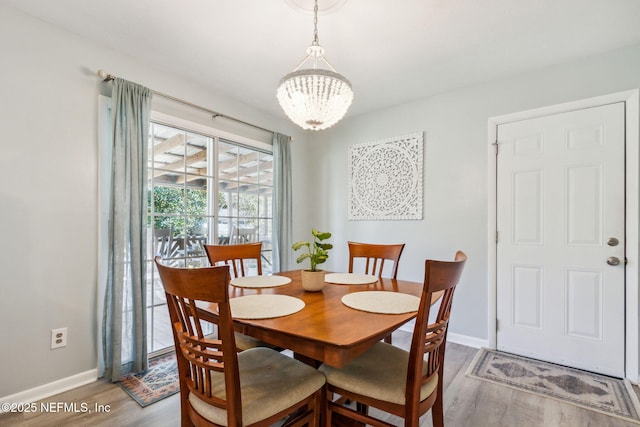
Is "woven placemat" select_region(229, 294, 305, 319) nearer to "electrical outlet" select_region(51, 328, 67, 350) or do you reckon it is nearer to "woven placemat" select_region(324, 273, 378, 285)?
"woven placemat" select_region(324, 273, 378, 285)

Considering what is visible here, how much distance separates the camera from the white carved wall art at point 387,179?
3123 millimetres

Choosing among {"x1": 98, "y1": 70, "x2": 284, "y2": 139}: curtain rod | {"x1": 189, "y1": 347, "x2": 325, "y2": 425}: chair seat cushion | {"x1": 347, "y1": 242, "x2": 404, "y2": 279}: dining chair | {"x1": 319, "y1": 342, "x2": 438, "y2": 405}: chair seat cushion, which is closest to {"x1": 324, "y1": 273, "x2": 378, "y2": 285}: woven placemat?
{"x1": 347, "y1": 242, "x2": 404, "y2": 279}: dining chair

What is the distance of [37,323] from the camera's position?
1888 millimetres

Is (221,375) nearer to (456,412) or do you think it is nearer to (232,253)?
(232,253)

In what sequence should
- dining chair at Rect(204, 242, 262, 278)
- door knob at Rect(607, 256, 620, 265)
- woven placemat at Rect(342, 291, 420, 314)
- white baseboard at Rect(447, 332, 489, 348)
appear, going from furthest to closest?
white baseboard at Rect(447, 332, 489, 348) → door knob at Rect(607, 256, 620, 265) → dining chair at Rect(204, 242, 262, 278) → woven placemat at Rect(342, 291, 420, 314)

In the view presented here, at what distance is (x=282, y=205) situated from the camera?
345 cm

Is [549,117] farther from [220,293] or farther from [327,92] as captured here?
[220,293]

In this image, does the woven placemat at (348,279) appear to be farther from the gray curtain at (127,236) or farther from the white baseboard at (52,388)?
the white baseboard at (52,388)

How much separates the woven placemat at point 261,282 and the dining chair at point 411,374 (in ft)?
1.98

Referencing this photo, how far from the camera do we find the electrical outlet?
1.94 meters

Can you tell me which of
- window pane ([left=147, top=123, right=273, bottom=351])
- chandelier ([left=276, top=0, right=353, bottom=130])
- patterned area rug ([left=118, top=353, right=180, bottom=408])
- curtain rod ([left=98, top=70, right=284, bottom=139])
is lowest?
patterned area rug ([left=118, top=353, right=180, bottom=408])

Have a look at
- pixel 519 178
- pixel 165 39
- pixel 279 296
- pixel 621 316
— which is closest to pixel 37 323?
pixel 279 296

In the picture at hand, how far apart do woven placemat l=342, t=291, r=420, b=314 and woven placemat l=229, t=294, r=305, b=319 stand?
262 mm

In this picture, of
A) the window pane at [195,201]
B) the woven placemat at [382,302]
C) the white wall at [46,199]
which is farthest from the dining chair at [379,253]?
the white wall at [46,199]
